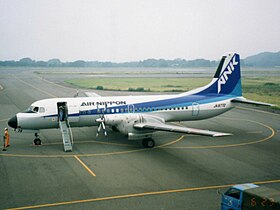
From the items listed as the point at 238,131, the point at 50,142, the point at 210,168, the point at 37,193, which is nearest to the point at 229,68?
the point at 238,131

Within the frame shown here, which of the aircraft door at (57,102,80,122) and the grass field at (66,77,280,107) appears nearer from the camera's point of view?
the aircraft door at (57,102,80,122)

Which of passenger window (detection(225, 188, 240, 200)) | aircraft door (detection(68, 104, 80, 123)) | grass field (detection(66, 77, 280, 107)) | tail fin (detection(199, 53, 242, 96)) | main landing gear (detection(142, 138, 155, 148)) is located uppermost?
tail fin (detection(199, 53, 242, 96))

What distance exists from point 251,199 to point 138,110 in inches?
581

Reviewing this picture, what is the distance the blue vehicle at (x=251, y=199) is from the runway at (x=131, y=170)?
5.21 ft

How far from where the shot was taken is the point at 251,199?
11312mm

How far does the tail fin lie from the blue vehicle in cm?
1706

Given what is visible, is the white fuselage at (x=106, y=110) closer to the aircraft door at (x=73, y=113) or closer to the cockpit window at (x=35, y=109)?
the aircraft door at (x=73, y=113)

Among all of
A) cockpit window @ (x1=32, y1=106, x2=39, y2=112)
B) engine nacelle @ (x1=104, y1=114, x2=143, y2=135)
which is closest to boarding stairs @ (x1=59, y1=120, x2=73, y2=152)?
cockpit window @ (x1=32, y1=106, x2=39, y2=112)

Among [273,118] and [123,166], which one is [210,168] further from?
[273,118]

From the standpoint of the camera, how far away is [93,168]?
59.8 feet

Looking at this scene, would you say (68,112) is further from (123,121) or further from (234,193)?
(234,193)

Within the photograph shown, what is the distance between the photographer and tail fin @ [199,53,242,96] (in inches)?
1125

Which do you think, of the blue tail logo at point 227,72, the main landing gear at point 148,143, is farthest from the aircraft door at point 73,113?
the blue tail logo at point 227,72

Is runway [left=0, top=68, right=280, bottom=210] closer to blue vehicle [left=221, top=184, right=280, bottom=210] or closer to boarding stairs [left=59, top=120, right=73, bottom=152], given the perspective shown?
boarding stairs [left=59, top=120, right=73, bottom=152]
